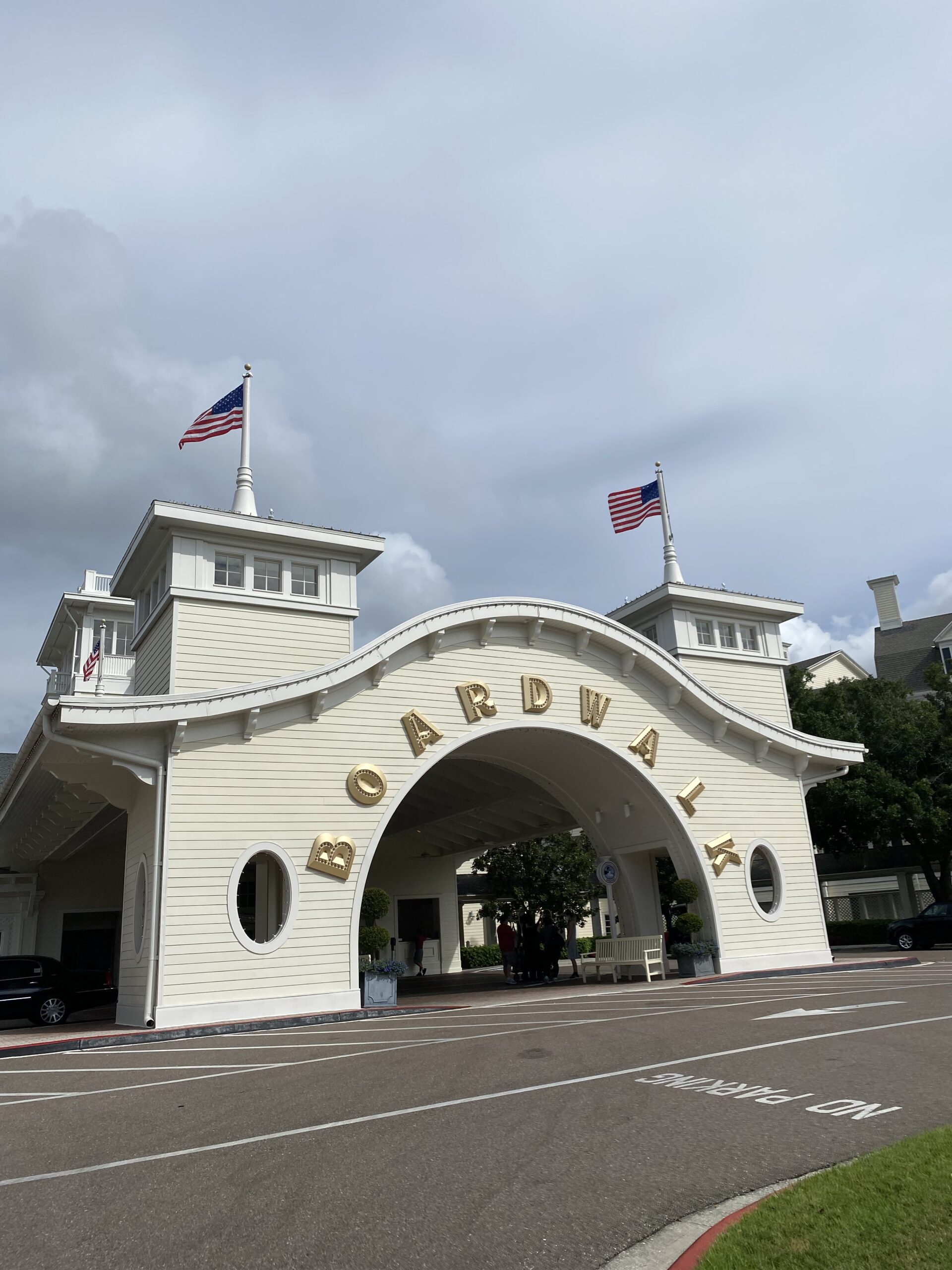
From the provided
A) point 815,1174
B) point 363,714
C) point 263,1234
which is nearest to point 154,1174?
point 263,1234

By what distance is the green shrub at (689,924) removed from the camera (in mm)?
22825

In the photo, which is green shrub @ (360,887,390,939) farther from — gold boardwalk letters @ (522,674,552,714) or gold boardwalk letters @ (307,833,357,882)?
gold boardwalk letters @ (522,674,552,714)

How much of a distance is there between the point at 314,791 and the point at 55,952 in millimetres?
18172

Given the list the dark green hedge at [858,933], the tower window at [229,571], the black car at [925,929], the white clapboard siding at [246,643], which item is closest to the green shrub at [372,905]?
the white clapboard siding at [246,643]

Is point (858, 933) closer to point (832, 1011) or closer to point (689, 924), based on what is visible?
point (689, 924)

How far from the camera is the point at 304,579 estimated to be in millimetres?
22781

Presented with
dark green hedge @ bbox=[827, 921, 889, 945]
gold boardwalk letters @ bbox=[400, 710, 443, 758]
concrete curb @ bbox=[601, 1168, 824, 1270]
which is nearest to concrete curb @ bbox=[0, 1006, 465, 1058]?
gold boardwalk letters @ bbox=[400, 710, 443, 758]

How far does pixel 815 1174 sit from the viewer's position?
19.3ft

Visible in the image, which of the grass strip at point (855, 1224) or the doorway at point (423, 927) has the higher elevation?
the doorway at point (423, 927)

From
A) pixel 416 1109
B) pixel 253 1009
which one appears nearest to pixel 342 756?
pixel 253 1009

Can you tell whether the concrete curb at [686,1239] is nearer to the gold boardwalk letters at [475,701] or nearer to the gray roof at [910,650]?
the gold boardwalk letters at [475,701]

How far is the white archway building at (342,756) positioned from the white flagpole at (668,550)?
0.63 metres

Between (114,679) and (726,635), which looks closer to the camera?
(726,635)

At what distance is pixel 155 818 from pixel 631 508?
15836 millimetres
